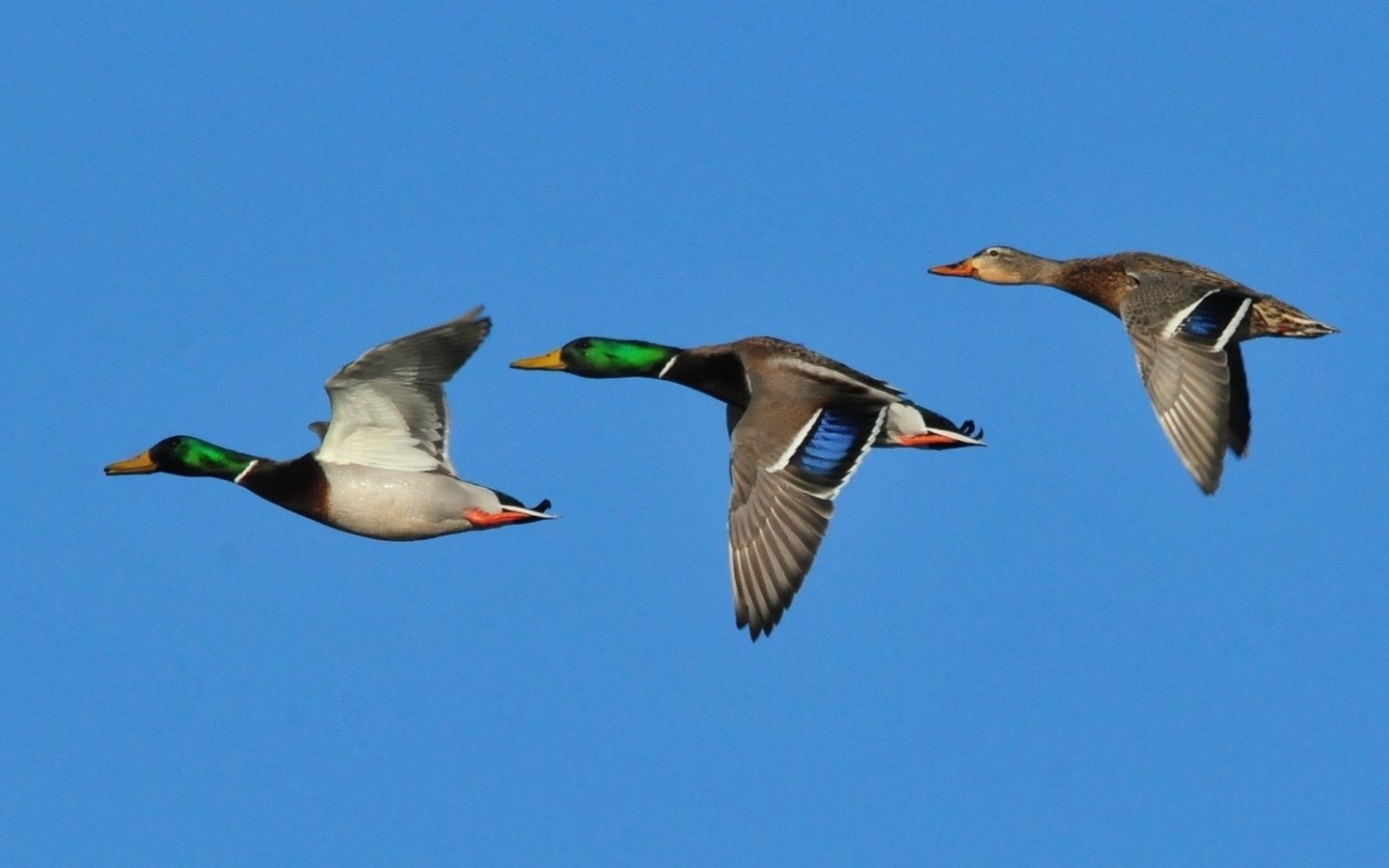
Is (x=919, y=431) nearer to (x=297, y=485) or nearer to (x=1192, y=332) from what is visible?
(x=1192, y=332)

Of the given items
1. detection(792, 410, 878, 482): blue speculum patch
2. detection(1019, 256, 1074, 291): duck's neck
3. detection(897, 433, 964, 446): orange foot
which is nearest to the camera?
detection(792, 410, 878, 482): blue speculum patch

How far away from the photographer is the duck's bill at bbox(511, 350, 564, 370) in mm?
16219

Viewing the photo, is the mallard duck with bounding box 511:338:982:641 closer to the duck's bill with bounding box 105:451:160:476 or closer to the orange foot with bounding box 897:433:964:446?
the orange foot with bounding box 897:433:964:446

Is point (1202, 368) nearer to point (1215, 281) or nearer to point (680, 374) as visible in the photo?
point (1215, 281)

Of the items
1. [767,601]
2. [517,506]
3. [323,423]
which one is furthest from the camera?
[323,423]

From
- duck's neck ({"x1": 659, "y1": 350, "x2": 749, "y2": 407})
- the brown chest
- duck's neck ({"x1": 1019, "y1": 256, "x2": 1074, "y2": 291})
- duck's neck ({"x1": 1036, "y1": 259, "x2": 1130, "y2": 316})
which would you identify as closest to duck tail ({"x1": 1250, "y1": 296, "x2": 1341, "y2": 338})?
duck's neck ({"x1": 1036, "y1": 259, "x2": 1130, "y2": 316})

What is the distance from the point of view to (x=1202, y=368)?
15.0 meters

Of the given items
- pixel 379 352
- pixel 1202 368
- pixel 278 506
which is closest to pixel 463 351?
pixel 379 352

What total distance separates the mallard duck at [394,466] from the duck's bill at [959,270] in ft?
14.8

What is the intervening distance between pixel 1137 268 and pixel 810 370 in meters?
2.75

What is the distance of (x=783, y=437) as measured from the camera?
14.4 m

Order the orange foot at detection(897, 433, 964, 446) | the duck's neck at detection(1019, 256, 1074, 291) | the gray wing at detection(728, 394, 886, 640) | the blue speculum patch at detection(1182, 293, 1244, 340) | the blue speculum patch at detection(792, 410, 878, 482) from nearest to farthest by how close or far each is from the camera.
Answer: the gray wing at detection(728, 394, 886, 640)
the blue speculum patch at detection(792, 410, 878, 482)
the blue speculum patch at detection(1182, 293, 1244, 340)
the orange foot at detection(897, 433, 964, 446)
the duck's neck at detection(1019, 256, 1074, 291)

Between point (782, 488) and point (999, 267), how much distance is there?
4471 millimetres

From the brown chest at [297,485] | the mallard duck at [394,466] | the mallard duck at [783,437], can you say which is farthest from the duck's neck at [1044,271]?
the brown chest at [297,485]
